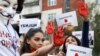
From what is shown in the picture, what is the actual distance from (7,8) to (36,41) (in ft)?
5.65

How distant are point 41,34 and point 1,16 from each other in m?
1.83

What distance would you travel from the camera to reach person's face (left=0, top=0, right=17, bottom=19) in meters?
2.48

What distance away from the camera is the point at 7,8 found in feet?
8.19

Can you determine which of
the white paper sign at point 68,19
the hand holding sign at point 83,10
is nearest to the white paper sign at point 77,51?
the hand holding sign at point 83,10

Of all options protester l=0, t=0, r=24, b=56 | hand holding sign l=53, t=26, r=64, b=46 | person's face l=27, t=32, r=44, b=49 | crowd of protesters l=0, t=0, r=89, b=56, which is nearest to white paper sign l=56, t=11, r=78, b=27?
crowd of protesters l=0, t=0, r=89, b=56

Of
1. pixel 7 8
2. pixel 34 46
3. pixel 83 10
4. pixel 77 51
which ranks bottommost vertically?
pixel 77 51

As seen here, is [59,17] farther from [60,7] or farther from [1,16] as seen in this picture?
A: [60,7]

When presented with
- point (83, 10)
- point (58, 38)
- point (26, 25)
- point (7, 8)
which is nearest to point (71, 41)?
point (83, 10)

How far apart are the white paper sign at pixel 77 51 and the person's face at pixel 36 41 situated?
73 cm

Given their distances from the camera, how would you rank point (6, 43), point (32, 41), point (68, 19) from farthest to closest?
point (68, 19)
point (32, 41)
point (6, 43)

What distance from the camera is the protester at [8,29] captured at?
239 cm

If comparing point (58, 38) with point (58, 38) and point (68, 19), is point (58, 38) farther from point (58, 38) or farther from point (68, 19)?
point (68, 19)

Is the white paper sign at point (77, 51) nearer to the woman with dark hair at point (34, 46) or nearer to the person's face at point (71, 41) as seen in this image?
the person's face at point (71, 41)

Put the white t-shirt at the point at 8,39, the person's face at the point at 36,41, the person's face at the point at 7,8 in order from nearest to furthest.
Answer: the white t-shirt at the point at 8,39, the person's face at the point at 7,8, the person's face at the point at 36,41
